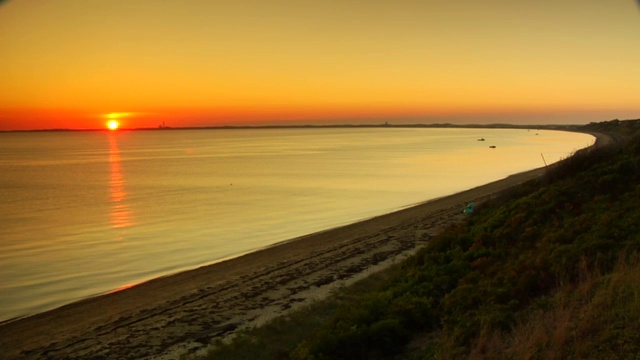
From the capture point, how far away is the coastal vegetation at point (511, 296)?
20.5ft

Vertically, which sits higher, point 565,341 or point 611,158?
point 611,158

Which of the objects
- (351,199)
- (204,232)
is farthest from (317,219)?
(351,199)

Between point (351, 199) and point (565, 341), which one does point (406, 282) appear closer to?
point (565, 341)

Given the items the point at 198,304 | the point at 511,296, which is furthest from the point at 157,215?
the point at 511,296

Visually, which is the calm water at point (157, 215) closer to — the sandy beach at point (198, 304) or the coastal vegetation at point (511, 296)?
the sandy beach at point (198, 304)

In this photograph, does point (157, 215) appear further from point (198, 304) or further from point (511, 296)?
point (511, 296)

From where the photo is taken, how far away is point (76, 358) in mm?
10961

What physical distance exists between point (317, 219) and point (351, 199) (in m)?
9.50

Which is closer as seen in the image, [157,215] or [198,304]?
[198,304]

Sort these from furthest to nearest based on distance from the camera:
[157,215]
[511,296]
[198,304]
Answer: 1. [157,215]
2. [198,304]
3. [511,296]

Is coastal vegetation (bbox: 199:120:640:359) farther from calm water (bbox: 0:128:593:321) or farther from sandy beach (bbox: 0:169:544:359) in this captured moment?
calm water (bbox: 0:128:593:321)

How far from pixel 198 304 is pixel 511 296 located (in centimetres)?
859

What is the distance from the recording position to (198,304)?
552 inches

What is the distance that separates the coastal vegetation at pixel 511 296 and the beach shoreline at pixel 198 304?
1254 mm
